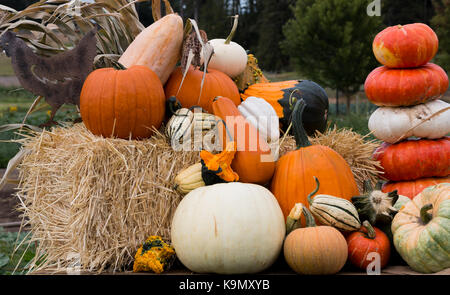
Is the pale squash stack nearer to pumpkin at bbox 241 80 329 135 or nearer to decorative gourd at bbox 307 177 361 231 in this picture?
pumpkin at bbox 241 80 329 135

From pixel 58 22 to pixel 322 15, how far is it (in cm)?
918

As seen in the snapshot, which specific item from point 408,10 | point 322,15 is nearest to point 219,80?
point 322,15

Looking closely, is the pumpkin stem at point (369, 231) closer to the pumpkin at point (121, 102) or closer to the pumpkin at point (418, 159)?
the pumpkin at point (418, 159)

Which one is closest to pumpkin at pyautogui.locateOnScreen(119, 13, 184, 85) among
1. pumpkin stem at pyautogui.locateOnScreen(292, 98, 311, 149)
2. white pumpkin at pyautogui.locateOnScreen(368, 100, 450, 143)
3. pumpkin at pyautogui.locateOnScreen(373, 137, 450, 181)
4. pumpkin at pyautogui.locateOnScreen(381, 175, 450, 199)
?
pumpkin stem at pyautogui.locateOnScreen(292, 98, 311, 149)

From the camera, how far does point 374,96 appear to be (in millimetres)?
2688

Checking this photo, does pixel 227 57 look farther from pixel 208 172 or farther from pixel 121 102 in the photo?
pixel 208 172

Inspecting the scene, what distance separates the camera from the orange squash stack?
101 inches

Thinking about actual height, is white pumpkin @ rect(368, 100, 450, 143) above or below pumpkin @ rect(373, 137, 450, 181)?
above

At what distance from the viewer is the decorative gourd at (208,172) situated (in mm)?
2102

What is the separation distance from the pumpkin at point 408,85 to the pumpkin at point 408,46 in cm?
6

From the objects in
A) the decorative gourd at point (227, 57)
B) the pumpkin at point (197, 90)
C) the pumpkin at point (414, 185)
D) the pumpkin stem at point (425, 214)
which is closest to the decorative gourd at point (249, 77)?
the decorative gourd at point (227, 57)

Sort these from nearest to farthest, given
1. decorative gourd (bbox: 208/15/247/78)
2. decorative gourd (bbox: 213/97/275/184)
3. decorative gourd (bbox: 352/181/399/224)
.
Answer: decorative gourd (bbox: 352/181/399/224) → decorative gourd (bbox: 213/97/275/184) → decorative gourd (bbox: 208/15/247/78)
